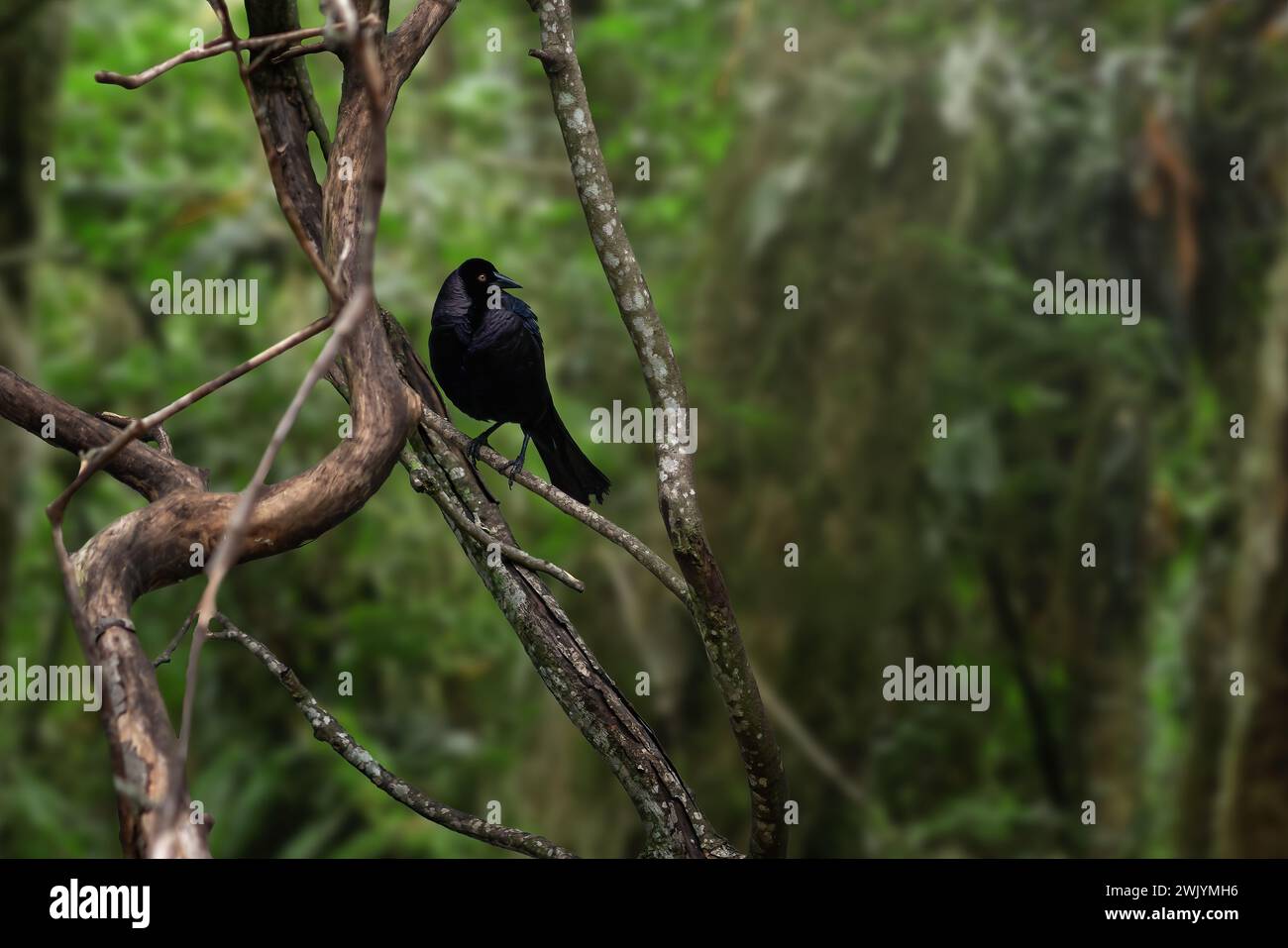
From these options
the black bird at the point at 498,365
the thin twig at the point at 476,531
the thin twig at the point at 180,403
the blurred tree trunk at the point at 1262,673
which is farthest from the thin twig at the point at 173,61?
the blurred tree trunk at the point at 1262,673

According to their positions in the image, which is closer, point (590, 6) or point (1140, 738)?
point (1140, 738)

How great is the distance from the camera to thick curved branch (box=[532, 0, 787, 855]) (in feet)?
6.53

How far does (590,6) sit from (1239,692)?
171 inches

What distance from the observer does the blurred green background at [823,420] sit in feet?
15.8

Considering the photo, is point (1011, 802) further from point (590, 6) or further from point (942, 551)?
point (590, 6)

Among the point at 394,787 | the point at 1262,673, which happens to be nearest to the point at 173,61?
the point at 394,787

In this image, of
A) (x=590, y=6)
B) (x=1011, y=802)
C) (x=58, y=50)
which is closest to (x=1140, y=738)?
(x=1011, y=802)

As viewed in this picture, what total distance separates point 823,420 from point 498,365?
8.20ft

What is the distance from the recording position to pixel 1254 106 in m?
4.87

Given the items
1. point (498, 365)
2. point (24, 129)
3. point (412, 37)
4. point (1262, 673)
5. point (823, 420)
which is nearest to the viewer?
point (412, 37)

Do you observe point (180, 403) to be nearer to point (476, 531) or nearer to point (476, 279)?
point (476, 531)

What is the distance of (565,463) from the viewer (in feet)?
9.85
